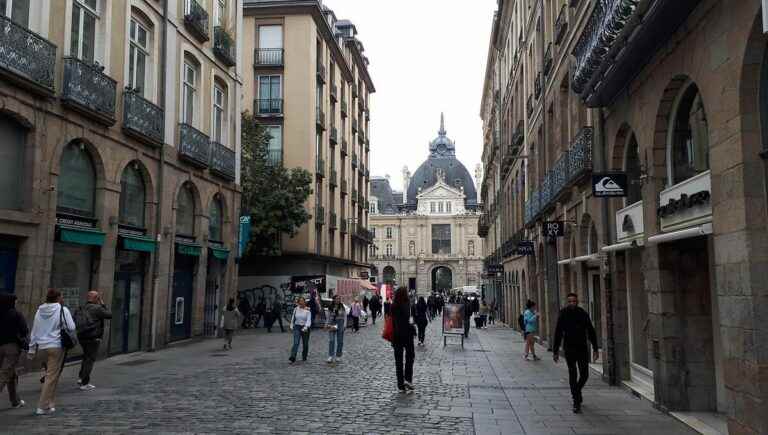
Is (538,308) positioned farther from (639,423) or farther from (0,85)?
(0,85)

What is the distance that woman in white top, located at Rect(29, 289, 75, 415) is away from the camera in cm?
909

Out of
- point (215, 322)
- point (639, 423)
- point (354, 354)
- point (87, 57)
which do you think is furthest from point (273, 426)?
point (215, 322)

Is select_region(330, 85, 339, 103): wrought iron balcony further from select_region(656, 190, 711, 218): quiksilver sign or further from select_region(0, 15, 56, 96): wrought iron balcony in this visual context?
select_region(656, 190, 711, 218): quiksilver sign

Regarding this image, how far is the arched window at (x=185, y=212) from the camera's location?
69.0ft

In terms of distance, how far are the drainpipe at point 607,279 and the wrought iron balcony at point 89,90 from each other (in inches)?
441

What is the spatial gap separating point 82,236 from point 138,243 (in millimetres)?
2735

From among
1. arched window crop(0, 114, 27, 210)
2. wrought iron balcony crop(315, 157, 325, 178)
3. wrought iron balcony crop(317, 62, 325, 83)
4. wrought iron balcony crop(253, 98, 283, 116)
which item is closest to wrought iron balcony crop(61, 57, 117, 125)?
arched window crop(0, 114, 27, 210)

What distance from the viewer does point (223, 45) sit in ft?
77.2

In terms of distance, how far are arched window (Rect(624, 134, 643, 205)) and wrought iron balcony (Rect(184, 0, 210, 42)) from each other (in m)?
14.5

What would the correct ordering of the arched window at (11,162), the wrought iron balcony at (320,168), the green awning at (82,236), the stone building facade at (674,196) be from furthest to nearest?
the wrought iron balcony at (320,168)
the green awning at (82,236)
the arched window at (11,162)
the stone building facade at (674,196)

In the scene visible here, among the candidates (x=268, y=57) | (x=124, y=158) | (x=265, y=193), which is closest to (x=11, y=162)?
(x=124, y=158)

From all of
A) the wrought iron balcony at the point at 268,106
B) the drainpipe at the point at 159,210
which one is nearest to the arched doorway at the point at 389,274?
the wrought iron balcony at the point at 268,106

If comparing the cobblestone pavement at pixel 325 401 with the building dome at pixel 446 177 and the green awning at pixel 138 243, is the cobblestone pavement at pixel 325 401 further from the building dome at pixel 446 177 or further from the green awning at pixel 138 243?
the building dome at pixel 446 177

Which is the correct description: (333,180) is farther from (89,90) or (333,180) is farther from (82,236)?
(82,236)
